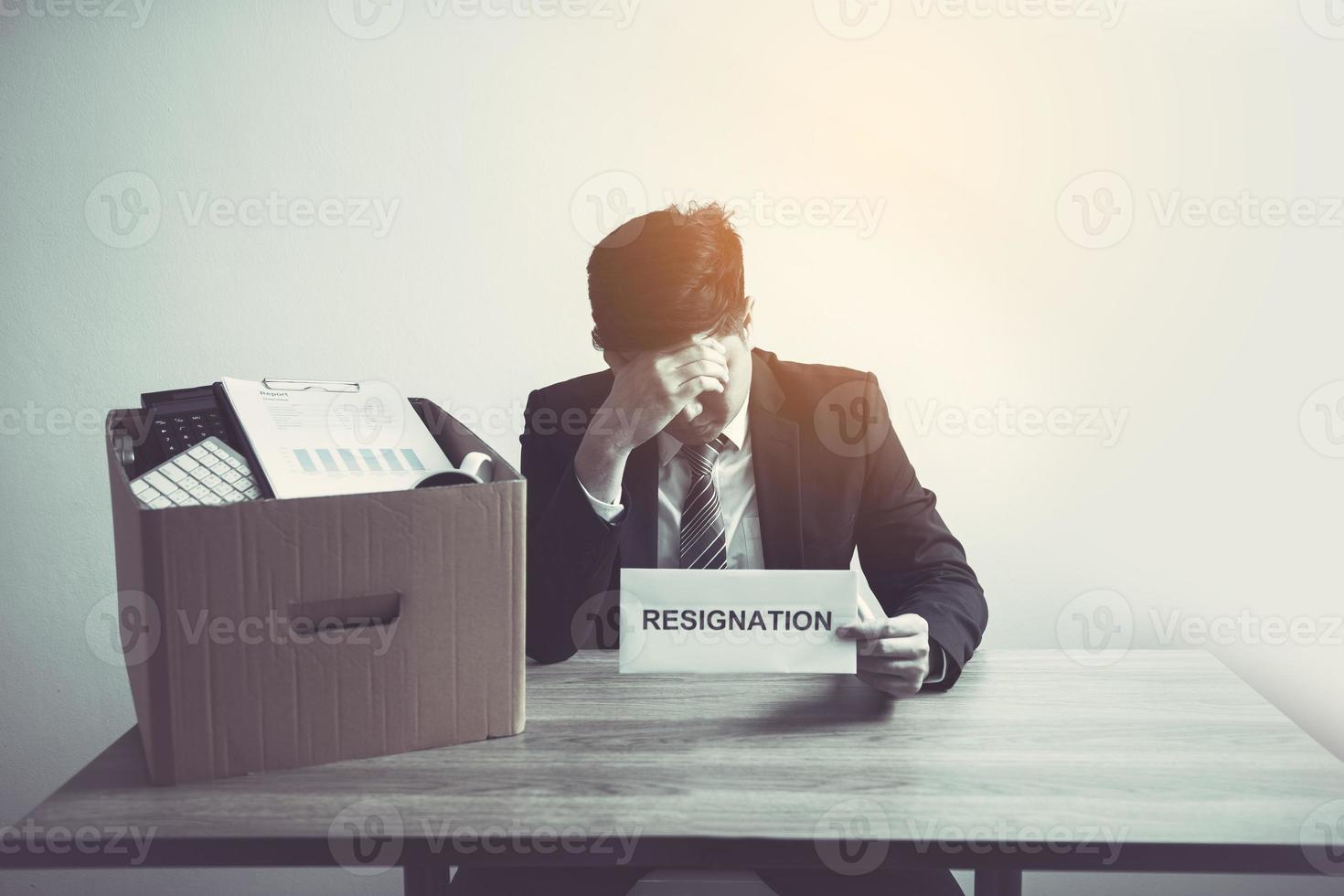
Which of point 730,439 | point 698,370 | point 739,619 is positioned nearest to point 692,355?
point 698,370

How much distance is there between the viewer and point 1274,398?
5.60 ft

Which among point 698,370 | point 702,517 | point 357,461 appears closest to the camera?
point 357,461

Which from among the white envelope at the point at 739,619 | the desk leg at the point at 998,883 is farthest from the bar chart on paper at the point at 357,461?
the desk leg at the point at 998,883

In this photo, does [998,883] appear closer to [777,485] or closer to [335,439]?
[777,485]

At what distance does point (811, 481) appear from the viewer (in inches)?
56.9

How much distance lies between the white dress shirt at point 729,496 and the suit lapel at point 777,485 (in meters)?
0.02

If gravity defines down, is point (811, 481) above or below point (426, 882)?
above

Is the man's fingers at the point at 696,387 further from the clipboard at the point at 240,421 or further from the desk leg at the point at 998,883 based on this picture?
the desk leg at the point at 998,883

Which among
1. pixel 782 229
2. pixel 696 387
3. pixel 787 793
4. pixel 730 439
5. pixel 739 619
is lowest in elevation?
pixel 787 793

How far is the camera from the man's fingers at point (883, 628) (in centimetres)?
92

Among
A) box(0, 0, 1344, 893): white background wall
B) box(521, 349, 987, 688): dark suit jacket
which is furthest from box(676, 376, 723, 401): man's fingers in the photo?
box(0, 0, 1344, 893): white background wall

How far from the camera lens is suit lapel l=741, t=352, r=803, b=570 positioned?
4.63 feet

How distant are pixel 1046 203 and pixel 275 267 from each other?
4.95 feet

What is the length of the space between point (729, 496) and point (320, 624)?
2.56ft
